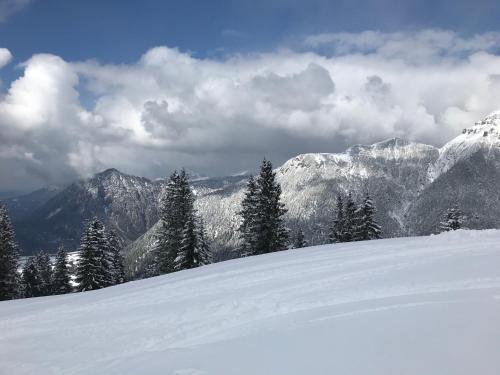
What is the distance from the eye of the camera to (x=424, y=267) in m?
10.4

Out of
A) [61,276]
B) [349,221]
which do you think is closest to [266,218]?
[349,221]

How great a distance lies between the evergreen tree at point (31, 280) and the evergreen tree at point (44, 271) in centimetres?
51

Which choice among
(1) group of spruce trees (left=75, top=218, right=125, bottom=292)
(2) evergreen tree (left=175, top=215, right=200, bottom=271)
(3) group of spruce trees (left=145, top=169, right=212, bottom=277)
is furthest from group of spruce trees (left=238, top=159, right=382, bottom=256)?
(1) group of spruce trees (left=75, top=218, right=125, bottom=292)

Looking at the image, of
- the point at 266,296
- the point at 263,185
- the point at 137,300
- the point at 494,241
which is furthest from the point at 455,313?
the point at 263,185

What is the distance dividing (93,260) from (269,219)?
1808 cm

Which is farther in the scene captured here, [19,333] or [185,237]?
[185,237]

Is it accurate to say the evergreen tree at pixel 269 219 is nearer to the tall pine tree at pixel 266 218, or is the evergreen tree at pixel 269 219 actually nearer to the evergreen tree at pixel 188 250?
the tall pine tree at pixel 266 218

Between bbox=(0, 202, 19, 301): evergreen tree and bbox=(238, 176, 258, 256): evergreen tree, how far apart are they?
2251cm

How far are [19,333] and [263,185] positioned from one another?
27.9 m

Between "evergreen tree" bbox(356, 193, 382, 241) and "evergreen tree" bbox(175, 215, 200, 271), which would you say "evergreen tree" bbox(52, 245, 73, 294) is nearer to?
"evergreen tree" bbox(175, 215, 200, 271)

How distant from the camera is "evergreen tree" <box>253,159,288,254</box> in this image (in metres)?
35.7

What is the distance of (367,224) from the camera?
1587 inches

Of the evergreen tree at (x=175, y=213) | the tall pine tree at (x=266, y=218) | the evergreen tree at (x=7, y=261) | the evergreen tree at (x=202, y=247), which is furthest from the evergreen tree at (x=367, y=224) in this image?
the evergreen tree at (x=7, y=261)

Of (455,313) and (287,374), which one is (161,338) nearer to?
(287,374)
